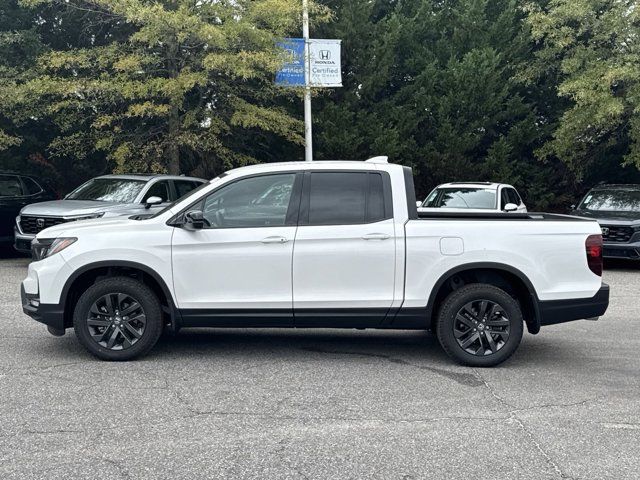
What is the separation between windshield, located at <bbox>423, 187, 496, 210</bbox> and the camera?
1383 centimetres

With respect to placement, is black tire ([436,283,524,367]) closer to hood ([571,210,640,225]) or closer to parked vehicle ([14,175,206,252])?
parked vehicle ([14,175,206,252])

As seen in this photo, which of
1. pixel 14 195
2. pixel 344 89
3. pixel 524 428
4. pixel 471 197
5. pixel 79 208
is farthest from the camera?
Answer: pixel 344 89

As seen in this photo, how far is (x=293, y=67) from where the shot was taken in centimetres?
1683

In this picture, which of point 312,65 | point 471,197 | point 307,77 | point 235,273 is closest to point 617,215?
point 471,197

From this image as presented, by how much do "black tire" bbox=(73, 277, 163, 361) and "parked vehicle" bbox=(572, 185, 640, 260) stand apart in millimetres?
9568

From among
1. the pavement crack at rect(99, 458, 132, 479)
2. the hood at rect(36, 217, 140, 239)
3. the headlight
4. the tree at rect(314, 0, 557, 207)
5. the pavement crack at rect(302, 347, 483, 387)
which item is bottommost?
the pavement crack at rect(302, 347, 483, 387)

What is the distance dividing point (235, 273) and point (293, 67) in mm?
11527

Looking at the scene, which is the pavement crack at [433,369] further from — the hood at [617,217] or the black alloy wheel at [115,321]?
the hood at [617,217]

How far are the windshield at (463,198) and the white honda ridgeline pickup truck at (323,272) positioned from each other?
24.9ft

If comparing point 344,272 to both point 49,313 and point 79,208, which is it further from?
point 79,208

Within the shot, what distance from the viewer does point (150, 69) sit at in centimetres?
1623

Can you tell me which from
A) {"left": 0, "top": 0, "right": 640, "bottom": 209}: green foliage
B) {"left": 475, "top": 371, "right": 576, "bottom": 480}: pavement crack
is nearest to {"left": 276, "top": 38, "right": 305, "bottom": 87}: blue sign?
{"left": 0, "top": 0, "right": 640, "bottom": 209}: green foliage

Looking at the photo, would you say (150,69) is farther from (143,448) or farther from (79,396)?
(143,448)

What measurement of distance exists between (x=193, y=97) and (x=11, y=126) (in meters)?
5.46
